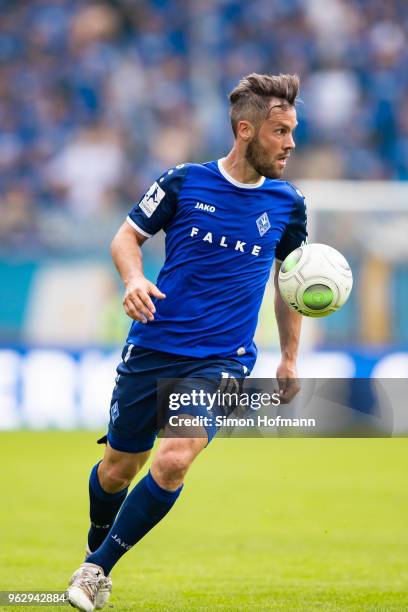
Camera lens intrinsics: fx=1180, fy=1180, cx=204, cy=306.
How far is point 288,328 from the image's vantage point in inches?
223

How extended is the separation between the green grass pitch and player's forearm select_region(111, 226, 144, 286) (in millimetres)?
1531

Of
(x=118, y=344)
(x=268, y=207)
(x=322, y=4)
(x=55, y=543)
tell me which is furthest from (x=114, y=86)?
(x=268, y=207)

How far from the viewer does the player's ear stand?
17.3 ft

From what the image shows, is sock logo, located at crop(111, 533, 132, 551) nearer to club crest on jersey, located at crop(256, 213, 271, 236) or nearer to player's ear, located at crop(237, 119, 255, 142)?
club crest on jersey, located at crop(256, 213, 271, 236)

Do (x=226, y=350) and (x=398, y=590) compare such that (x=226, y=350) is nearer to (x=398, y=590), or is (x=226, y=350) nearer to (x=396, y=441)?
(x=398, y=590)

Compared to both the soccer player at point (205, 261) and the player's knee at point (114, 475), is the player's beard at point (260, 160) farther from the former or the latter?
the player's knee at point (114, 475)

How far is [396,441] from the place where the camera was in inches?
554

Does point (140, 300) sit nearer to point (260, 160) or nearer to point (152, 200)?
point (152, 200)

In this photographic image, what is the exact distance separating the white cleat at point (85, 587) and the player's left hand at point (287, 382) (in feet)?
3.92

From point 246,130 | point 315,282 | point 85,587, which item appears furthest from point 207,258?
point 85,587

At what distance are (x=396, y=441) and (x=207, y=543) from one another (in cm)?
695

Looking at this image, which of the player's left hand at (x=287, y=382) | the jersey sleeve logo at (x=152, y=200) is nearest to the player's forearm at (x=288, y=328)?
the player's left hand at (x=287, y=382)

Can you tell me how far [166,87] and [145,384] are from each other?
13.5 m

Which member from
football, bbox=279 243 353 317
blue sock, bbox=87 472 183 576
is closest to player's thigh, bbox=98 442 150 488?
blue sock, bbox=87 472 183 576
